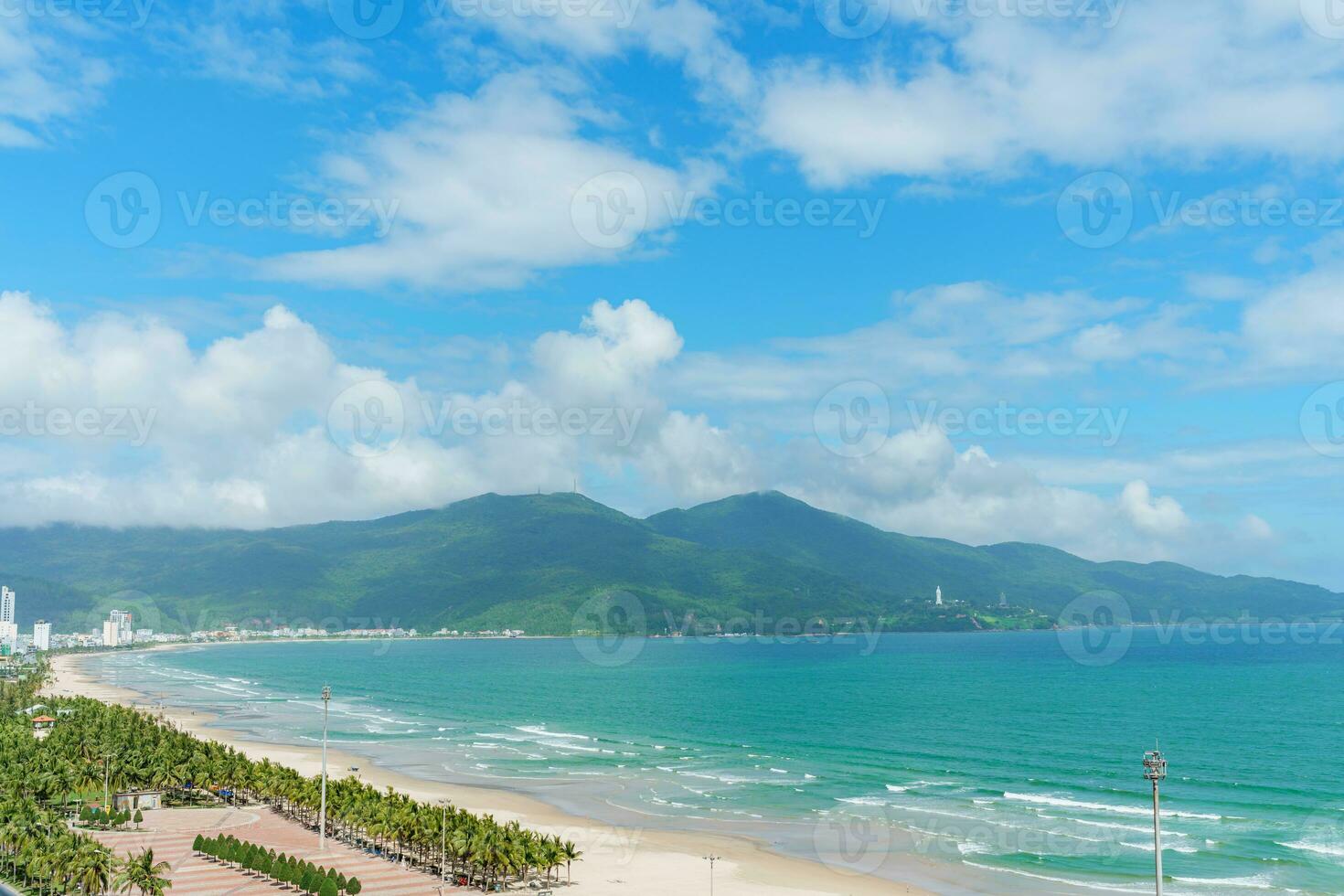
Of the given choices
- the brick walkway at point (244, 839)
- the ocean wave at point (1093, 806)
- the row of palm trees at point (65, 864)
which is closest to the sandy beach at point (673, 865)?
the brick walkway at point (244, 839)

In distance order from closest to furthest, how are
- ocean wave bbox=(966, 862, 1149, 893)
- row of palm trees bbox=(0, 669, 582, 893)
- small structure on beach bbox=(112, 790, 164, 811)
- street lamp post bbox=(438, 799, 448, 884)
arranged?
ocean wave bbox=(966, 862, 1149, 893) → row of palm trees bbox=(0, 669, 582, 893) → street lamp post bbox=(438, 799, 448, 884) → small structure on beach bbox=(112, 790, 164, 811)

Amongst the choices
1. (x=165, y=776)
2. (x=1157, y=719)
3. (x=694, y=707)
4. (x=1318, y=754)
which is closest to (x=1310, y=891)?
(x=1318, y=754)

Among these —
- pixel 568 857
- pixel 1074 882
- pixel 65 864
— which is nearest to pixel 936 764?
pixel 1074 882

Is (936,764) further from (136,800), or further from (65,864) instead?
(65,864)

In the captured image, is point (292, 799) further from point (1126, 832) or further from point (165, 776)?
point (1126, 832)

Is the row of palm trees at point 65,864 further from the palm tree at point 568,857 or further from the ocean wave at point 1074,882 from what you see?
the ocean wave at point 1074,882

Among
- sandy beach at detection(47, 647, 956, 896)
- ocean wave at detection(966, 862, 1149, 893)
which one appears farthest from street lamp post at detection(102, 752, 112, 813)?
ocean wave at detection(966, 862, 1149, 893)

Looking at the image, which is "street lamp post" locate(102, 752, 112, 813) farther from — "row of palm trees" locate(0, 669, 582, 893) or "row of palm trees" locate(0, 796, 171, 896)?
"row of palm trees" locate(0, 796, 171, 896)
